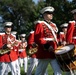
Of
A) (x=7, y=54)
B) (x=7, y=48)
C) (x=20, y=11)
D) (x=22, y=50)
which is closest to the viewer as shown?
(x=7, y=48)

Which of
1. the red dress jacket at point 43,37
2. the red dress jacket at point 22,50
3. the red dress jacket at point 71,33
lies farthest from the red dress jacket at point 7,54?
the red dress jacket at point 22,50

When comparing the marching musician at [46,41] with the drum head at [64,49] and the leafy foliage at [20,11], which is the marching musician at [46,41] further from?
the leafy foliage at [20,11]

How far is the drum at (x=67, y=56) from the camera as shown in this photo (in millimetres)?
8477

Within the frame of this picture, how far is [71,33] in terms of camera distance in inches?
361

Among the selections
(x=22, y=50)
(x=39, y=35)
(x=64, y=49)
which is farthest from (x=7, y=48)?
(x=22, y=50)

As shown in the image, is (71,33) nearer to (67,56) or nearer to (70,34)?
(70,34)

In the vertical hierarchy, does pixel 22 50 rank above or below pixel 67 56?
below

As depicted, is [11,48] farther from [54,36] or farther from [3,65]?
[54,36]

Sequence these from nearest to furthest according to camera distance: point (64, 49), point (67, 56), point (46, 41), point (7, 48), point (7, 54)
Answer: point (67, 56) < point (64, 49) < point (46, 41) < point (7, 48) < point (7, 54)

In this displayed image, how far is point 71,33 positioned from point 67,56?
0.82 metres

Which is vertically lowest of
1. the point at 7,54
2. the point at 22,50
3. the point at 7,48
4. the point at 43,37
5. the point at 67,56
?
the point at 22,50

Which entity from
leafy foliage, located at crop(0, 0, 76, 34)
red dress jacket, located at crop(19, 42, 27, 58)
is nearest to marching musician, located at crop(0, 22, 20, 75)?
red dress jacket, located at crop(19, 42, 27, 58)

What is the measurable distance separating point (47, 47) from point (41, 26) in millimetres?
528

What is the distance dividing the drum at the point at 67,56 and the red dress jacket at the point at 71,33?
1.39 feet
